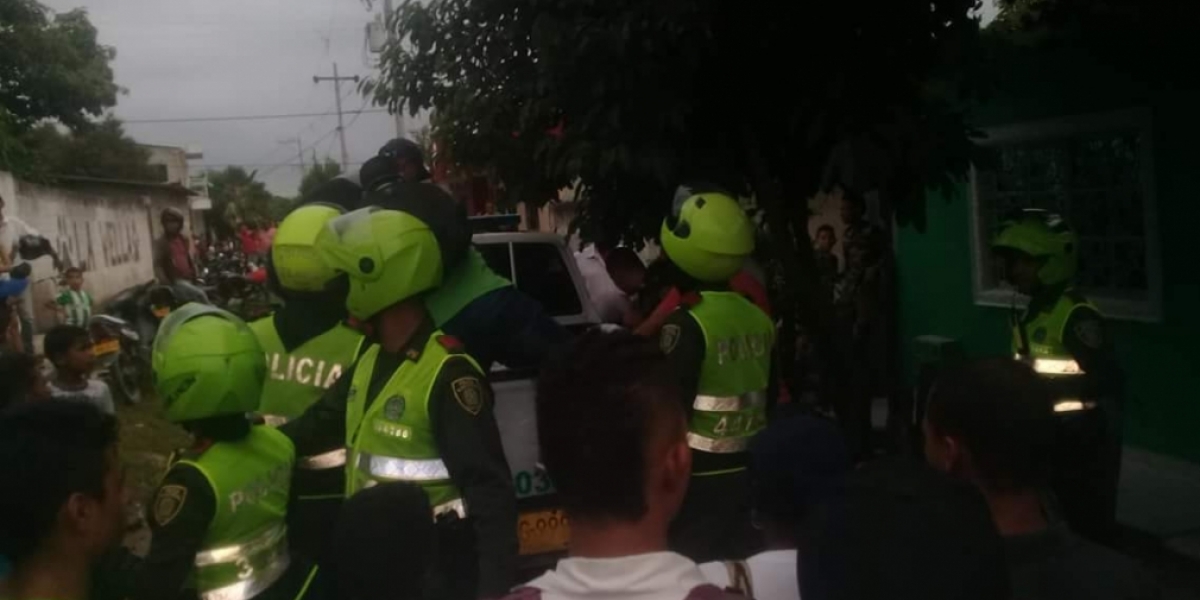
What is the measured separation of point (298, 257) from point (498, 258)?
11.9 feet

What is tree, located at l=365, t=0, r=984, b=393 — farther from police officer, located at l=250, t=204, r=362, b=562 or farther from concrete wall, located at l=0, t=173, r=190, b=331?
concrete wall, located at l=0, t=173, r=190, b=331

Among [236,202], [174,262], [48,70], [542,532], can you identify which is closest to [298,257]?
[542,532]

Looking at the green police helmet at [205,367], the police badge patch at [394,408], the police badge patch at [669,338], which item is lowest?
the police badge patch at [394,408]

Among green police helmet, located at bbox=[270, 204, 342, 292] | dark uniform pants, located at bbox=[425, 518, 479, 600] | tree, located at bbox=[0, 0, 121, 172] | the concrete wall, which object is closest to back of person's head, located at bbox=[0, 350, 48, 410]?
green police helmet, located at bbox=[270, 204, 342, 292]

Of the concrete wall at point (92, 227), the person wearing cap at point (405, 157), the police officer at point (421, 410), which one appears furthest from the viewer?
the concrete wall at point (92, 227)

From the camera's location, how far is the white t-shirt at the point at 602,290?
793cm

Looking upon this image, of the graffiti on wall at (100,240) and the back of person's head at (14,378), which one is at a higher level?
the graffiti on wall at (100,240)

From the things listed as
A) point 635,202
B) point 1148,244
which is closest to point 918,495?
point 635,202

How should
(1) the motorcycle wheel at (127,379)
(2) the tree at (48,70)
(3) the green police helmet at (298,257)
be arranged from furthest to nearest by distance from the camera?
(2) the tree at (48,70)
(1) the motorcycle wheel at (127,379)
(3) the green police helmet at (298,257)

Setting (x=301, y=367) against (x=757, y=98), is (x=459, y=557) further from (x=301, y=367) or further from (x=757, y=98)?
(x=757, y=98)

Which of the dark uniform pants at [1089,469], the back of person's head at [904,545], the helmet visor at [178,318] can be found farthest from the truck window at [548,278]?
the back of person's head at [904,545]

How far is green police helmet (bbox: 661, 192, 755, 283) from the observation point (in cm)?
421

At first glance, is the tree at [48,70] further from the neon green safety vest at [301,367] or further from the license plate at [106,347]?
the neon green safety vest at [301,367]

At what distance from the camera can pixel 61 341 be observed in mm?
6500
